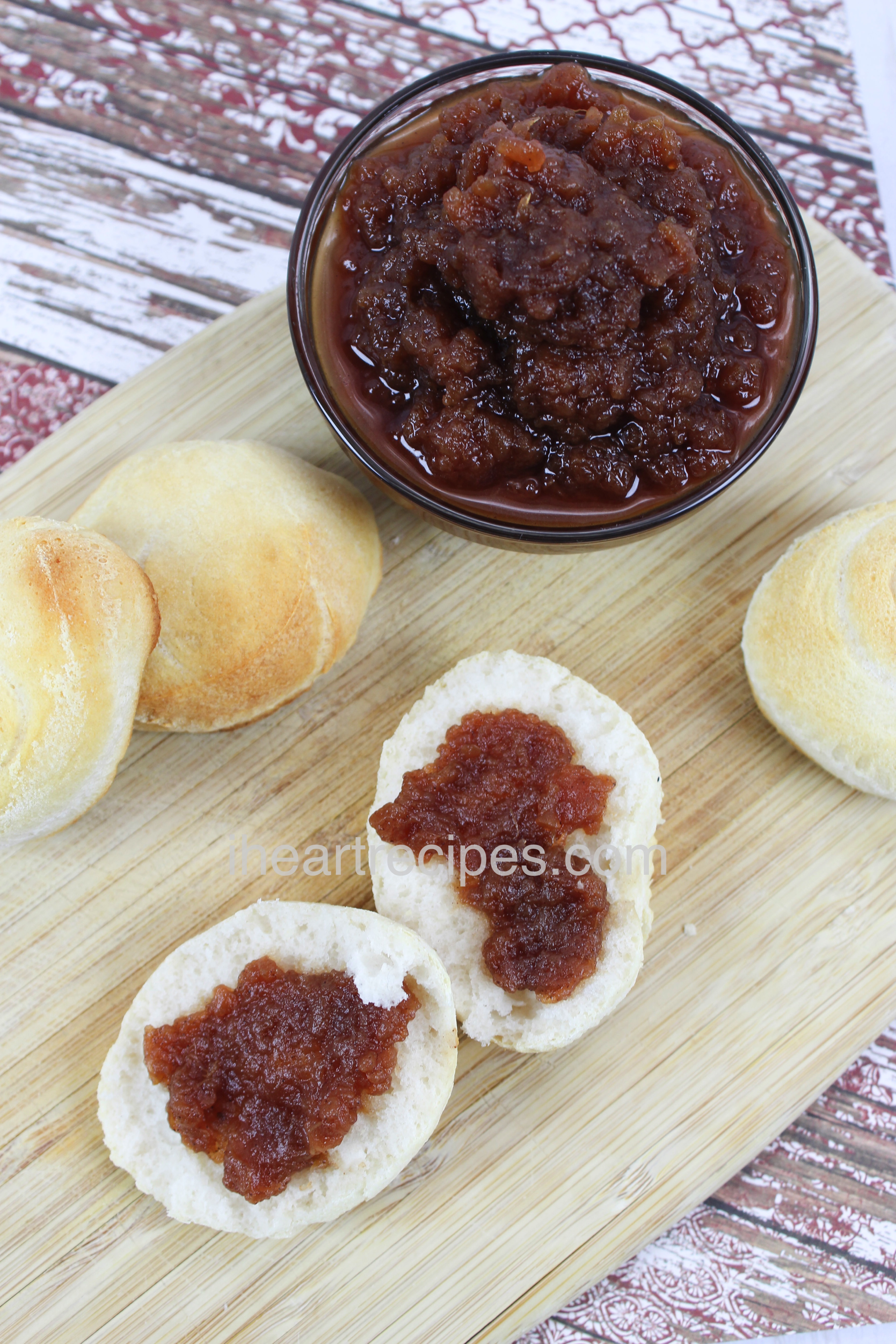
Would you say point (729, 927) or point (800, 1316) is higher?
point (729, 927)

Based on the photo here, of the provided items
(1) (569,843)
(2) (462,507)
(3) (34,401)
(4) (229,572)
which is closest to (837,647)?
(1) (569,843)

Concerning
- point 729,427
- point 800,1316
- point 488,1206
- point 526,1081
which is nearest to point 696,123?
point 729,427

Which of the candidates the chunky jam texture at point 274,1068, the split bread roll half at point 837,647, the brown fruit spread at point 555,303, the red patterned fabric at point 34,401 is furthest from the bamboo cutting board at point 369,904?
the brown fruit spread at point 555,303

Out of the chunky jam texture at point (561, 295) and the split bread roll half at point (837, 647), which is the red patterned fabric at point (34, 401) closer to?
the chunky jam texture at point (561, 295)

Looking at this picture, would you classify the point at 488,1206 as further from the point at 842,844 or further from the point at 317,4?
the point at 317,4

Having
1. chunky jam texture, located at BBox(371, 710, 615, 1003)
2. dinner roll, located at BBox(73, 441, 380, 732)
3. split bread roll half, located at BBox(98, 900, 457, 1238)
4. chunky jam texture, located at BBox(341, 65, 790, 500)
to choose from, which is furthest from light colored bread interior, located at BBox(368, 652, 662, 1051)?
chunky jam texture, located at BBox(341, 65, 790, 500)

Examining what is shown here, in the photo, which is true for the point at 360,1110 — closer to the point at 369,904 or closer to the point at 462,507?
the point at 369,904
